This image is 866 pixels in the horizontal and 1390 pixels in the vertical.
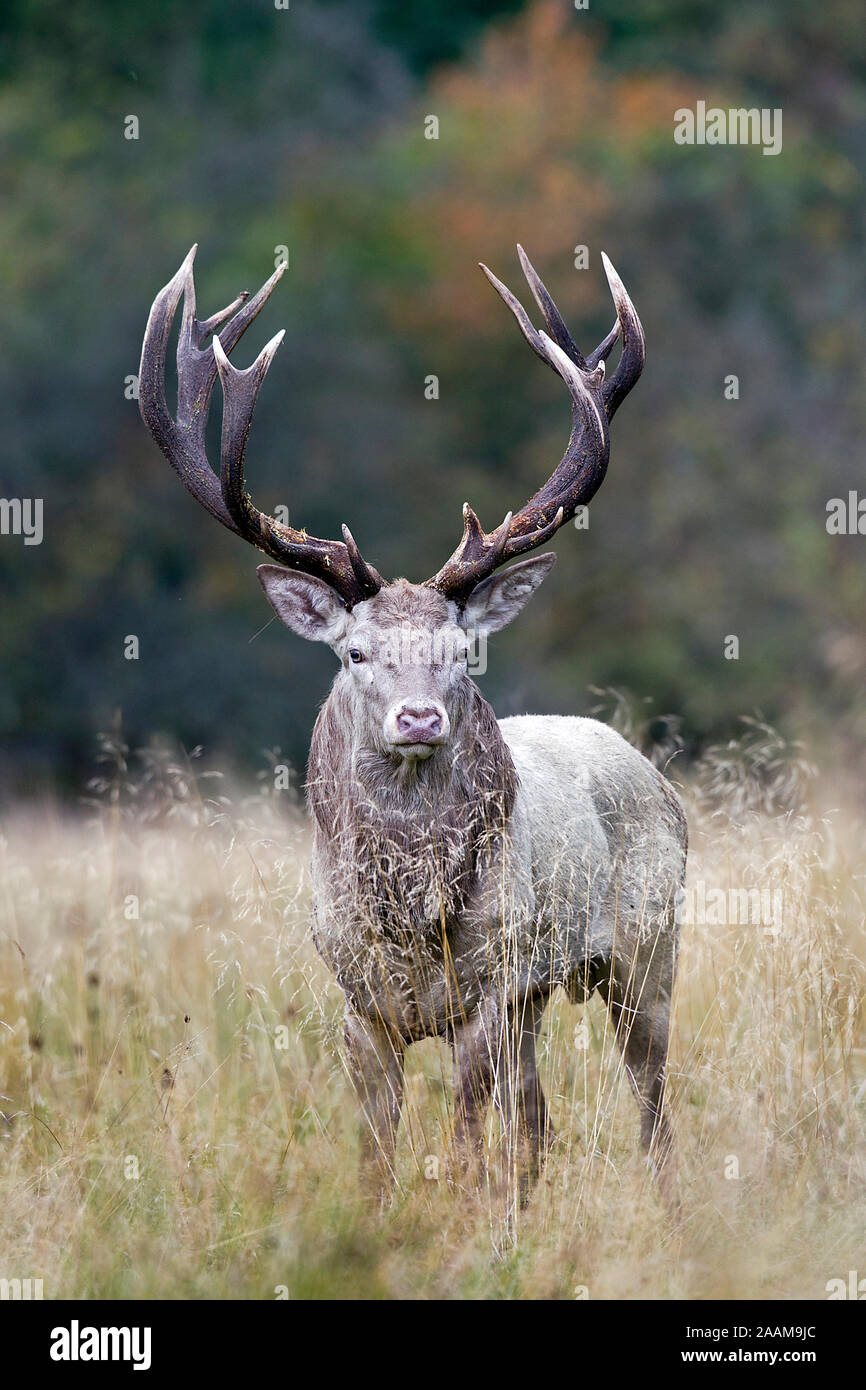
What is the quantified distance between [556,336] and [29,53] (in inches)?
982

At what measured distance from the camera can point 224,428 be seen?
5.75 metres

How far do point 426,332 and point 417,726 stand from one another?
71.8ft

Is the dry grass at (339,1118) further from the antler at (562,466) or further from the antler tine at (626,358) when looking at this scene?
the antler tine at (626,358)

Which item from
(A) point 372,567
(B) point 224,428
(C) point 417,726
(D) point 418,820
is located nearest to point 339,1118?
(D) point 418,820

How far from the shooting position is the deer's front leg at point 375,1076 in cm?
539

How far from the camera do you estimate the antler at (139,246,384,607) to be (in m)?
5.63

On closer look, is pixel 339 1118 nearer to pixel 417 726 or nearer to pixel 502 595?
pixel 417 726

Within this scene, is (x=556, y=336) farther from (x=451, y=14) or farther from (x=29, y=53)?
(x=451, y=14)

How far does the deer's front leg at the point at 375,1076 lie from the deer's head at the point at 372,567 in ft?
2.86

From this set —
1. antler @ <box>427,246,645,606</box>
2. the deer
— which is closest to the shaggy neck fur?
the deer

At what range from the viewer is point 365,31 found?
30.5 metres

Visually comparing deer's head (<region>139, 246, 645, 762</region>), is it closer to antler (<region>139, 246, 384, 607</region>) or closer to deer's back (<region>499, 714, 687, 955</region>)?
antler (<region>139, 246, 384, 607</region>)

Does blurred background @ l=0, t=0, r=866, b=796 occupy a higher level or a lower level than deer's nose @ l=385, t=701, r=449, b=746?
higher
